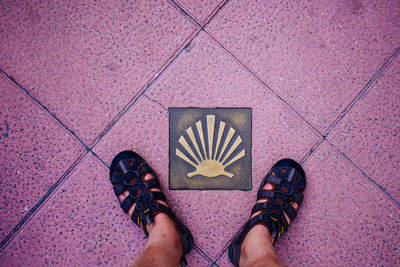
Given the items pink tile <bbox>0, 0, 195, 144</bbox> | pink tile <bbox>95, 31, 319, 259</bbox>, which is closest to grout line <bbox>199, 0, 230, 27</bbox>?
pink tile <bbox>0, 0, 195, 144</bbox>

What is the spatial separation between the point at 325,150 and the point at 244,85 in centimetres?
72

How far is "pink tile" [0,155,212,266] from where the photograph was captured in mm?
1684

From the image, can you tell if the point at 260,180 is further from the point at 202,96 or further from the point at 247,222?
the point at 202,96

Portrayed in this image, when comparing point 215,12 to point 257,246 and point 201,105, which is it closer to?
point 201,105

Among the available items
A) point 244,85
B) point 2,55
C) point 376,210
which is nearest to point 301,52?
point 244,85

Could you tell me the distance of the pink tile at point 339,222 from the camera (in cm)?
169

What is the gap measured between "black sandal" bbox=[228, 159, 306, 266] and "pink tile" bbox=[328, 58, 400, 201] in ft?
1.23

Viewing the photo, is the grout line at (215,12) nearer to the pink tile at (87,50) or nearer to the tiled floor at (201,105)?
the tiled floor at (201,105)

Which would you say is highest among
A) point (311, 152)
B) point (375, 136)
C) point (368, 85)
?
point (368, 85)

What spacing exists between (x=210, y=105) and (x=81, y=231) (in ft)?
4.02

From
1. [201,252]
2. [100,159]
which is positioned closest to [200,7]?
[100,159]

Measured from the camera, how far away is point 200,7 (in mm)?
1766

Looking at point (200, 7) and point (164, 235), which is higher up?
point (200, 7)

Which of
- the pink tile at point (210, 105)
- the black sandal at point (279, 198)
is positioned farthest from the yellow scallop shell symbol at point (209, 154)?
the black sandal at point (279, 198)
